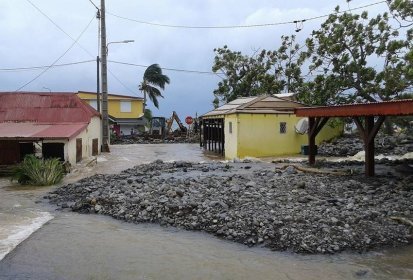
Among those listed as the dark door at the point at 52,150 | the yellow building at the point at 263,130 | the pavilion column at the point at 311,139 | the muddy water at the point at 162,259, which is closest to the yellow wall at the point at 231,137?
the yellow building at the point at 263,130

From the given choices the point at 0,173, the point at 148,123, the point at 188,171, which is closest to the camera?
the point at 188,171

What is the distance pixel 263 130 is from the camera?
26844 mm

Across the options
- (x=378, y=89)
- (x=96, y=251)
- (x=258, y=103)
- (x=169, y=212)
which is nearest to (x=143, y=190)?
(x=169, y=212)

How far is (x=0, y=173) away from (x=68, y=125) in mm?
5339

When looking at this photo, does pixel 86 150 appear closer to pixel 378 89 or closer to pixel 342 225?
pixel 378 89

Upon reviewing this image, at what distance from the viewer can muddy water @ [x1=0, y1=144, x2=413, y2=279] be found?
7.53 meters

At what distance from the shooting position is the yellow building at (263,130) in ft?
86.6

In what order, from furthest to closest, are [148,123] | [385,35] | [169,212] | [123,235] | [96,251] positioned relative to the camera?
1. [148,123]
2. [385,35]
3. [169,212]
4. [123,235]
5. [96,251]

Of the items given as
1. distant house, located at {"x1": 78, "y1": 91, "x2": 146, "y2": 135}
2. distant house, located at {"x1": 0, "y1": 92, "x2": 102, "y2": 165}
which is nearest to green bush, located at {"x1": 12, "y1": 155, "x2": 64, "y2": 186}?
distant house, located at {"x1": 0, "y1": 92, "x2": 102, "y2": 165}

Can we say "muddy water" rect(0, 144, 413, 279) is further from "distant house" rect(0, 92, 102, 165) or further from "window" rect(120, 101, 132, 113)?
"window" rect(120, 101, 132, 113)

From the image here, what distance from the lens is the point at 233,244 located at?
9.16 metres

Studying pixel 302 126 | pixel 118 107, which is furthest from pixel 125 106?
pixel 302 126

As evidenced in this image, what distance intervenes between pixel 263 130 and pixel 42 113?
1286cm

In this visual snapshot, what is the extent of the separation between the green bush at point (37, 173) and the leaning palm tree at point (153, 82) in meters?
40.0
